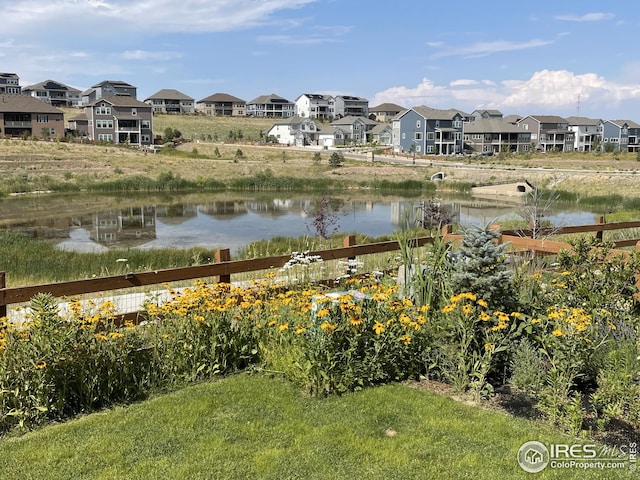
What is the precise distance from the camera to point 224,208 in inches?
1783

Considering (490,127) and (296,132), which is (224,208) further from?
(296,132)

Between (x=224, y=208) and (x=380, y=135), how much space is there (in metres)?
77.3

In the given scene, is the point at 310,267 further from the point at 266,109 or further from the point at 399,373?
the point at 266,109

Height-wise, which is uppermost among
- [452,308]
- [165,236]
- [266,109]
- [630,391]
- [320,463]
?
[266,109]

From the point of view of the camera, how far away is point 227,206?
46.7 m

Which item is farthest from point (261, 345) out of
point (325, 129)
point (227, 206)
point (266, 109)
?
point (266, 109)

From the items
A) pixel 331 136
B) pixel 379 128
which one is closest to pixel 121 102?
pixel 331 136

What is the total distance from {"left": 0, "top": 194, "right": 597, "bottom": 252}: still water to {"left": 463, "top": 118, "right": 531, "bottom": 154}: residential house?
163 feet

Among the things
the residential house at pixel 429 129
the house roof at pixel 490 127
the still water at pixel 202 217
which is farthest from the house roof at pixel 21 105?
the house roof at pixel 490 127

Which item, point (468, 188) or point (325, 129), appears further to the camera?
point (325, 129)

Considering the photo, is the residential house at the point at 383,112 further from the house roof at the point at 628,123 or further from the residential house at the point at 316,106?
the house roof at the point at 628,123

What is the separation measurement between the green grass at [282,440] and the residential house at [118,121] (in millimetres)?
92324

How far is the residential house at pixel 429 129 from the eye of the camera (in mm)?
93375

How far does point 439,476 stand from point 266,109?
151m
